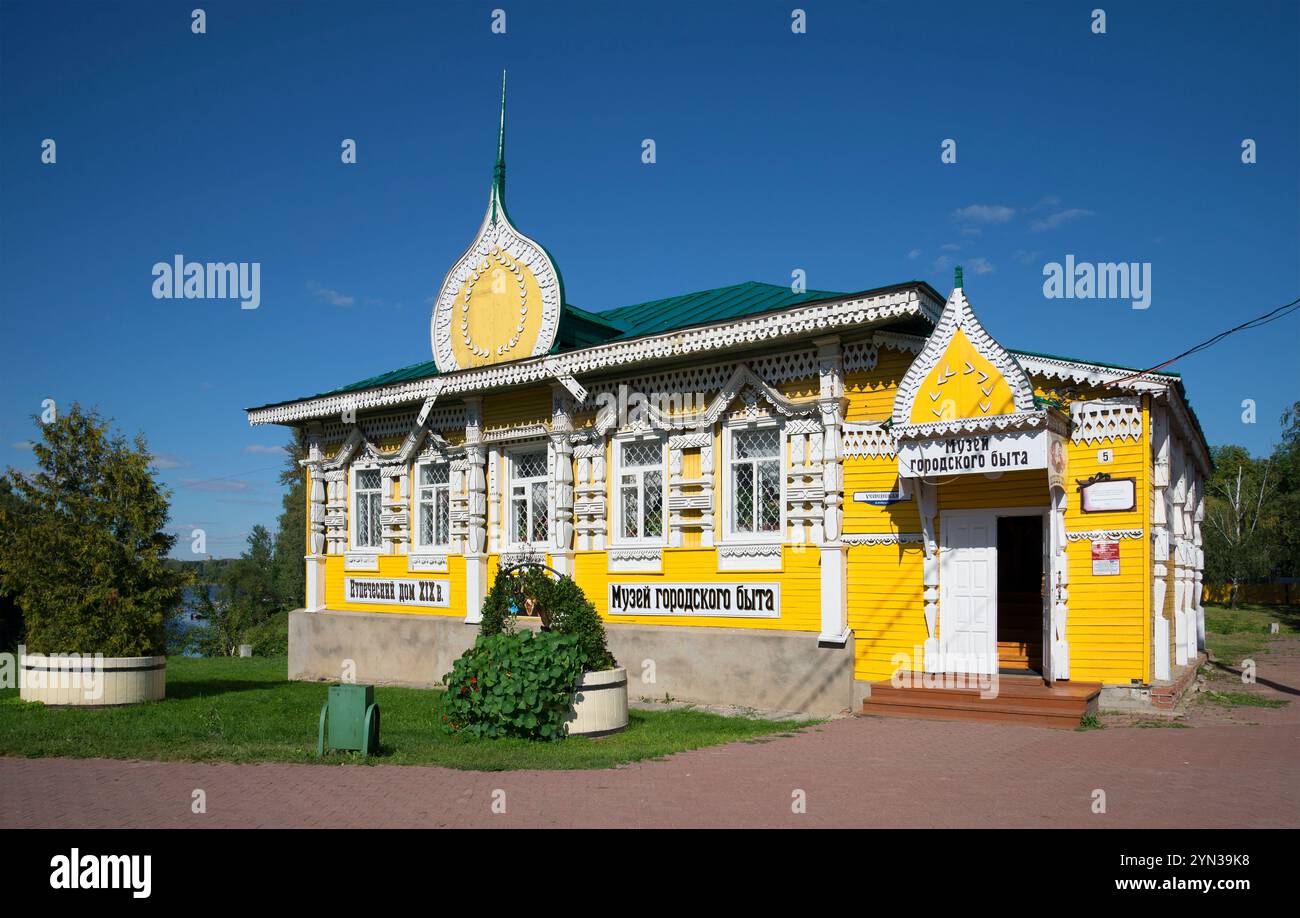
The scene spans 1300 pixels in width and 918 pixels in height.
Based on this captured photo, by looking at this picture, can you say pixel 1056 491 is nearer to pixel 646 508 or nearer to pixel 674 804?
pixel 646 508

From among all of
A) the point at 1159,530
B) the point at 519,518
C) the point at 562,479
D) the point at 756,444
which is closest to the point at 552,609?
the point at 756,444

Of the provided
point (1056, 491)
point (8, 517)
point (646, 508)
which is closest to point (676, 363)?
point (646, 508)

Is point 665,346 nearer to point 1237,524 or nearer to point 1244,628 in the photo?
point 1244,628

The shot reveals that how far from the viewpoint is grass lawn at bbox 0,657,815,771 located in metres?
10.5

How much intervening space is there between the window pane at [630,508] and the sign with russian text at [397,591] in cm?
435

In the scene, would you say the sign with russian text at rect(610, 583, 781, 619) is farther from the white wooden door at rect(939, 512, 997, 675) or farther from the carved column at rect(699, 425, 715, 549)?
the white wooden door at rect(939, 512, 997, 675)

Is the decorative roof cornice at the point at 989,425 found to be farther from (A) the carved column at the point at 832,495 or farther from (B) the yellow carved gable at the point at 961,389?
(A) the carved column at the point at 832,495

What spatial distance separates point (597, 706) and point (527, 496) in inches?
284

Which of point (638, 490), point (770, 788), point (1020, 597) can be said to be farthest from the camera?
point (638, 490)

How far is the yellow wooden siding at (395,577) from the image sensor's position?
19328 mm

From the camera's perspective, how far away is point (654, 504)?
16.7 meters

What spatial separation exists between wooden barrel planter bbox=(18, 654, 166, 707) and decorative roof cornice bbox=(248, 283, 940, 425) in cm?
682

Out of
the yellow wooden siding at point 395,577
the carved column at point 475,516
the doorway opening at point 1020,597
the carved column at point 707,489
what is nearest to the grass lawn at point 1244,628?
the doorway opening at point 1020,597

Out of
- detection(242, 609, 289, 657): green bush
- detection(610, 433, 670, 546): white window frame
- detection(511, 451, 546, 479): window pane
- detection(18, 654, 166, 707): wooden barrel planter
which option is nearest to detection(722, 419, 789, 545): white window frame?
detection(610, 433, 670, 546): white window frame
